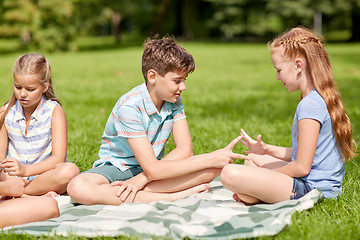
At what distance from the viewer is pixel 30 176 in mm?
3564

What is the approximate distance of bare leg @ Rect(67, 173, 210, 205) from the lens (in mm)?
3213

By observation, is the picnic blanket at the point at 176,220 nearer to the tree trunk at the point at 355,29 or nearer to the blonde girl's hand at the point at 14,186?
the blonde girl's hand at the point at 14,186

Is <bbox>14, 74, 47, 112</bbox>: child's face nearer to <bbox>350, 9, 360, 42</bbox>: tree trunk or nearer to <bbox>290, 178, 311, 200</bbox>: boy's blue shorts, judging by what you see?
<bbox>290, 178, 311, 200</bbox>: boy's blue shorts

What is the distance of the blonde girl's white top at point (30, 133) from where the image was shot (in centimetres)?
361

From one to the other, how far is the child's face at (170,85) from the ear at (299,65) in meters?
0.76

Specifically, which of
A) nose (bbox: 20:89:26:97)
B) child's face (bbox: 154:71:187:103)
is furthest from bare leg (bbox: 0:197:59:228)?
child's face (bbox: 154:71:187:103)

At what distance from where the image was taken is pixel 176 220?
2854mm

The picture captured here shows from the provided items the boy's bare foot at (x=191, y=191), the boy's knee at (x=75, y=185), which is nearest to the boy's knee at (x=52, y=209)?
the boy's knee at (x=75, y=185)

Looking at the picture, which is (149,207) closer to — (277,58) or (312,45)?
(277,58)

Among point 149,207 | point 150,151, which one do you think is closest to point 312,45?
point 150,151

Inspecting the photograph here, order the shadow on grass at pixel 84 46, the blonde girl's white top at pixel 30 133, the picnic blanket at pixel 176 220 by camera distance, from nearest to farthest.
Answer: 1. the picnic blanket at pixel 176 220
2. the blonde girl's white top at pixel 30 133
3. the shadow on grass at pixel 84 46

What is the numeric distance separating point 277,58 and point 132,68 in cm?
1209

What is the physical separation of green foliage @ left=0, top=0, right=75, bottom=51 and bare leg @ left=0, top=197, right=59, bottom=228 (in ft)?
68.2

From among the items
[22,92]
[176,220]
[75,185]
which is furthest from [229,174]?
[22,92]
